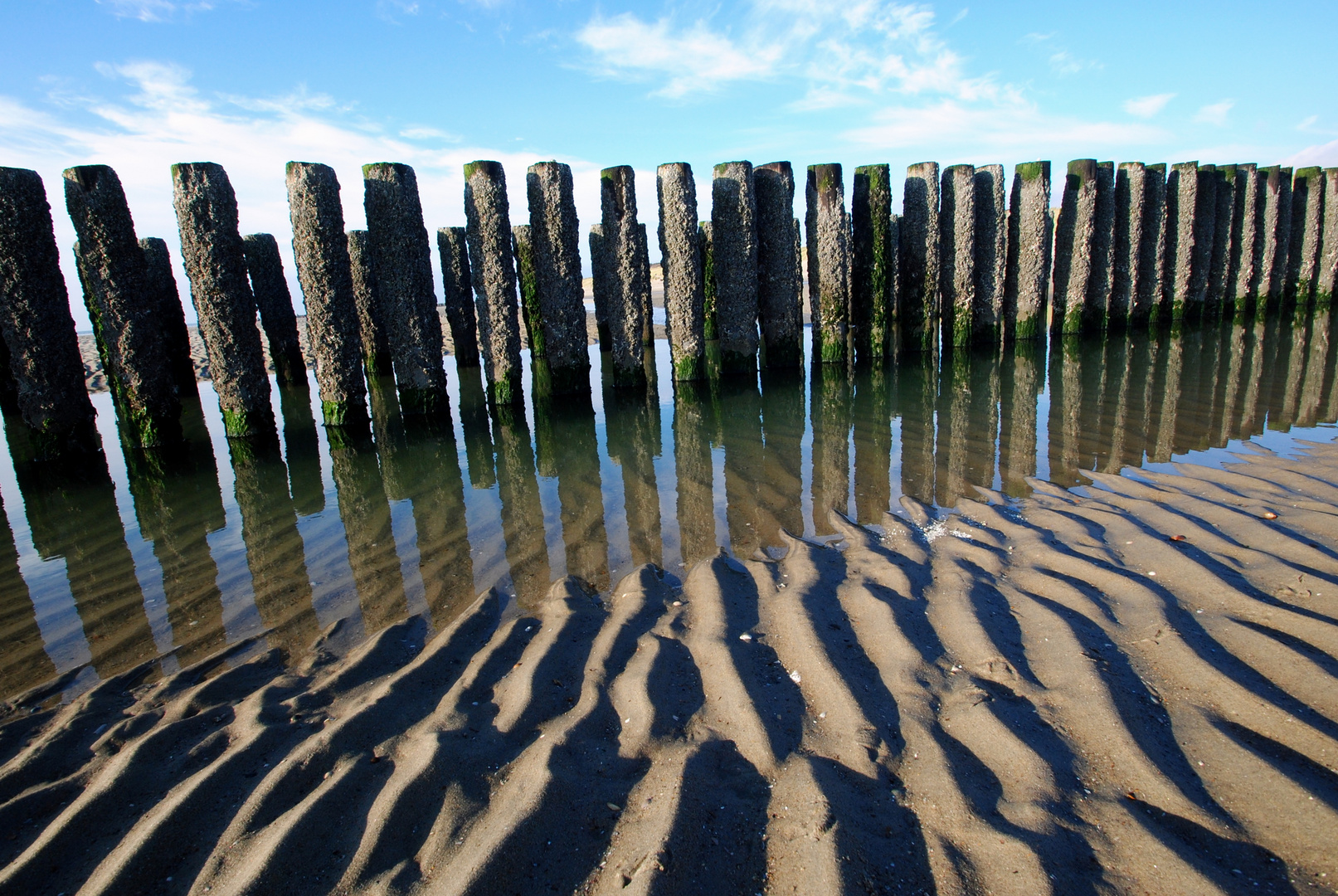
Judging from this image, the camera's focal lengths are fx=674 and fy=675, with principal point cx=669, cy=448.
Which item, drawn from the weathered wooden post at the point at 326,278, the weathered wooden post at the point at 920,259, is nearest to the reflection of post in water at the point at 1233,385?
the weathered wooden post at the point at 920,259

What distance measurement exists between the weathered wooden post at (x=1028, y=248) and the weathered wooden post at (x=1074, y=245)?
23.0 inches

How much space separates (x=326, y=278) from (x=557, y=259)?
234 cm

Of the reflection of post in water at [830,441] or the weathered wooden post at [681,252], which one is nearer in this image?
the reflection of post in water at [830,441]

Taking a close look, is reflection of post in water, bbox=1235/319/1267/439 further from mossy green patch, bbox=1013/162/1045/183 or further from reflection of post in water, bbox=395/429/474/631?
reflection of post in water, bbox=395/429/474/631

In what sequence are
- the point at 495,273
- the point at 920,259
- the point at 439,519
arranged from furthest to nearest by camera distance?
the point at 920,259 → the point at 495,273 → the point at 439,519

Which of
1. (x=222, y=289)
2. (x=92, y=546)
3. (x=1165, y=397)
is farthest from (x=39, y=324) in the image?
(x=1165, y=397)

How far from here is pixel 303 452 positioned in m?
6.60

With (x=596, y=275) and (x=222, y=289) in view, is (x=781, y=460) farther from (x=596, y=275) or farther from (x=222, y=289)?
(x=222, y=289)

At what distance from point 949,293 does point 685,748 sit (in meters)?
9.47

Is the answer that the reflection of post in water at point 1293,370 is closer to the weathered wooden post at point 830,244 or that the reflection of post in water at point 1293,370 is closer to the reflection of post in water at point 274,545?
the weathered wooden post at point 830,244

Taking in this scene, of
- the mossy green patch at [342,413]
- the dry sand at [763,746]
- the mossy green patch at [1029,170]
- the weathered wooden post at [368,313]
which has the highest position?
the mossy green patch at [1029,170]

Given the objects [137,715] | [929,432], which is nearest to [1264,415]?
[929,432]

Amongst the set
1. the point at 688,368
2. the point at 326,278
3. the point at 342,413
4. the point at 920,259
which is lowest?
the point at 342,413

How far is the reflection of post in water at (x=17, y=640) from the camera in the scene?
2.92m
